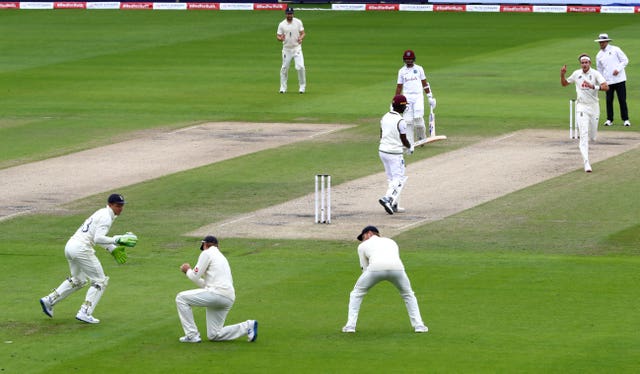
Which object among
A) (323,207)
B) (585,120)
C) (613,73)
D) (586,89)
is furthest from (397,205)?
(613,73)

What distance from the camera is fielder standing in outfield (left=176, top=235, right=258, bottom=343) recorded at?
1781cm

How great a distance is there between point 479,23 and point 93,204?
36963 mm

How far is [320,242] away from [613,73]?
15.3m

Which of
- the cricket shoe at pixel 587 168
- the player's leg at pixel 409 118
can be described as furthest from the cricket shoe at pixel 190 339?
the player's leg at pixel 409 118

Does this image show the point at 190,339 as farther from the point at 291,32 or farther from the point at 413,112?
the point at 291,32

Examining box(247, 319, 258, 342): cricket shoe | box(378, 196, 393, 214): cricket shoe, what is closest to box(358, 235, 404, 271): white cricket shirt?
box(247, 319, 258, 342): cricket shoe

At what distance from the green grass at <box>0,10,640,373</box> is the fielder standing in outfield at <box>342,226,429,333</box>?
0.97 feet

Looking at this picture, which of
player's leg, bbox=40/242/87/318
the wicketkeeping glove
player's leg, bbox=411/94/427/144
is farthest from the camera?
player's leg, bbox=411/94/427/144

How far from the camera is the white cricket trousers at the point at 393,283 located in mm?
17938

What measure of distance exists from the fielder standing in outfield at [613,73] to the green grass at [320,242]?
163 cm

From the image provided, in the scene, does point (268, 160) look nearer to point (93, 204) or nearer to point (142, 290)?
point (93, 204)

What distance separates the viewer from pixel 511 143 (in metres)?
34.4

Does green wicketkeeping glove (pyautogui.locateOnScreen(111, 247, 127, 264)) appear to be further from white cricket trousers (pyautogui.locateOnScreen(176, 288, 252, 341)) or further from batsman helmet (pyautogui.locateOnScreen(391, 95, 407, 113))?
batsman helmet (pyautogui.locateOnScreen(391, 95, 407, 113))

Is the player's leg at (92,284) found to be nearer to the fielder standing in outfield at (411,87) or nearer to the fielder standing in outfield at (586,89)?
the fielder standing in outfield at (586,89)
